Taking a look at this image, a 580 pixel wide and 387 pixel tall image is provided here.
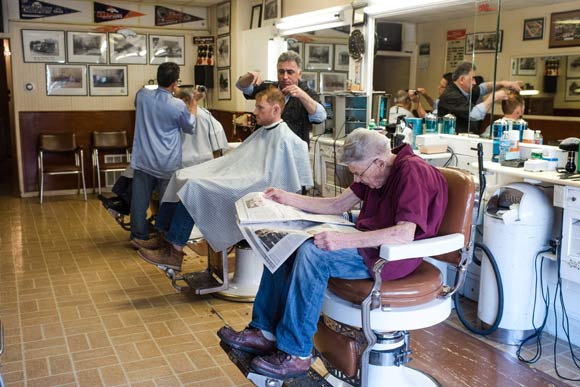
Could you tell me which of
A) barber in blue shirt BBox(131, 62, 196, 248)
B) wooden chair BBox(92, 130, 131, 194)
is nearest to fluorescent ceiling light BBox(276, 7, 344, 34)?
barber in blue shirt BBox(131, 62, 196, 248)

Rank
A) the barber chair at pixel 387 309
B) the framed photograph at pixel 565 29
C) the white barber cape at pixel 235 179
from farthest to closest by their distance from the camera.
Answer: the white barber cape at pixel 235 179 < the framed photograph at pixel 565 29 < the barber chair at pixel 387 309

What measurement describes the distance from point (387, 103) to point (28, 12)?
173 inches

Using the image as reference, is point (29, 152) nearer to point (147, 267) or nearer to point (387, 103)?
point (147, 267)

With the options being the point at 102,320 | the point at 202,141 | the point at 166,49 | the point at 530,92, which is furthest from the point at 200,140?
the point at 166,49

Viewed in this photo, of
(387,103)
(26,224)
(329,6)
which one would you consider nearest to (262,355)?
(387,103)

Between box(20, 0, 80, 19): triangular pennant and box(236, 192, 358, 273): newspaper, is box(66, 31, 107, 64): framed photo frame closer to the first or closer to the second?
box(20, 0, 80, 19): triangular pennant

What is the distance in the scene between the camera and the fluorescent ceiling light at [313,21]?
491cm

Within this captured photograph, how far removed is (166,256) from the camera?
3.44 meters

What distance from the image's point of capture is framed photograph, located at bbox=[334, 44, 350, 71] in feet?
16.1

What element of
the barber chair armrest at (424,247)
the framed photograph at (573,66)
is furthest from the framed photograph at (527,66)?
the barber chair armrest at (424,247)

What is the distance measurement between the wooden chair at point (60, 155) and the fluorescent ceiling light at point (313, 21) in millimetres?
2843

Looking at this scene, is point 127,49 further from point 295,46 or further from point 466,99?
point 466,99

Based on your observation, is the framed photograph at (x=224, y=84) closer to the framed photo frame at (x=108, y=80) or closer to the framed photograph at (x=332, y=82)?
the framed photo frame at (x=108, y=80)

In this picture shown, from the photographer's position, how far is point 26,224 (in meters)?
5.52
